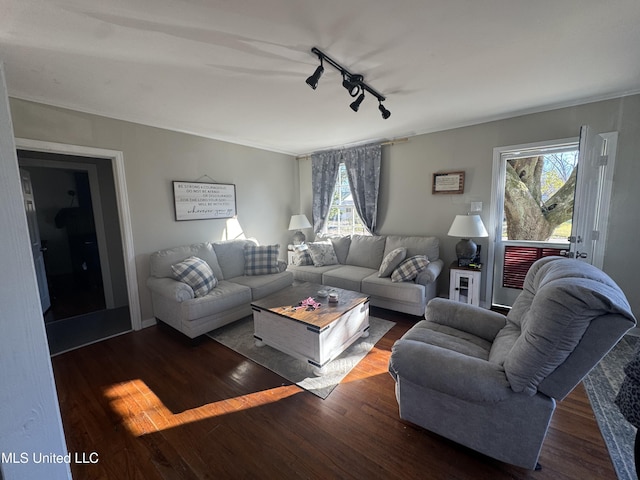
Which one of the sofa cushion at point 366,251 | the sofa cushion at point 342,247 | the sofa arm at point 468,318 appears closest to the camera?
the sofa arm at point 468,318

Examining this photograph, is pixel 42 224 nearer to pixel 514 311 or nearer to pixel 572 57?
pixel 514 311

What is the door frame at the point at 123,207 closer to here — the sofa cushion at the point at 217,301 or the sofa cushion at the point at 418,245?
the sofa cushion at the point at 217,301

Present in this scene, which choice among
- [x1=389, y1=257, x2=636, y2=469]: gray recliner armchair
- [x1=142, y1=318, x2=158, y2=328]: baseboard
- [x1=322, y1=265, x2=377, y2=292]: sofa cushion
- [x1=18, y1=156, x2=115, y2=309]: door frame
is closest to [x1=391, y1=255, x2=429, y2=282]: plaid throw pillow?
[x1=322, y1=265, x2=377, y2=292]: sofa cushion

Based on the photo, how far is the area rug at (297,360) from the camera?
6.83ft

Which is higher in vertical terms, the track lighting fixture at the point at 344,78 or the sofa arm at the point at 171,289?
the track lighting fixture at the point at 344,78

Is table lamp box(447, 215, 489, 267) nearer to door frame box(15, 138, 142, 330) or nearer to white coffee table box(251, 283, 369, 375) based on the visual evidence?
white coffee table box(251, 283, 369, 375)

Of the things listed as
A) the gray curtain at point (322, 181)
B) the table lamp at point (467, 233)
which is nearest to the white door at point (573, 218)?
the table lamp at point (467, 233)

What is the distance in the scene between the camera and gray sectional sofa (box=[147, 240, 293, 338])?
2.63 m

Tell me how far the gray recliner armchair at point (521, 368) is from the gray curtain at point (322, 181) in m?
3.30

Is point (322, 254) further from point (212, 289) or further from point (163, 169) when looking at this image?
point (163, 169)

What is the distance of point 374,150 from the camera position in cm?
402

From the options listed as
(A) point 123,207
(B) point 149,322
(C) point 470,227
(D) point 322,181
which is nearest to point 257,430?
(B) point 149,322

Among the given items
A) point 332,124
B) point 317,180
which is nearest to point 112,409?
point 332,124

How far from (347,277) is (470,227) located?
5.19 ft
